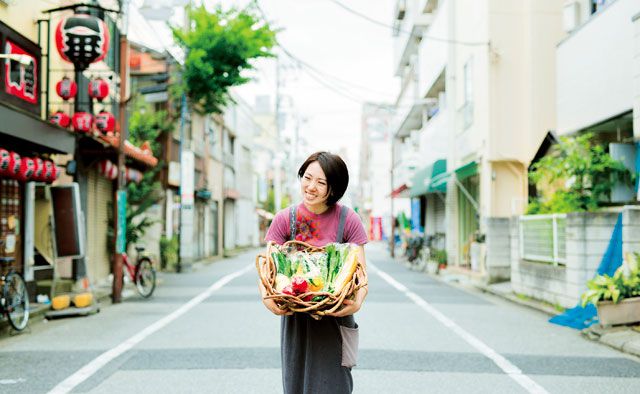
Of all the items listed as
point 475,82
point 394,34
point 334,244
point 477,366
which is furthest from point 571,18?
point 394,34

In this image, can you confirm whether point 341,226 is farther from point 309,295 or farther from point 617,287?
point 617,287

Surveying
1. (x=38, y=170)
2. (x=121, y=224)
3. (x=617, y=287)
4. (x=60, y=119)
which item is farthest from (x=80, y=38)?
(x=617, y=287)

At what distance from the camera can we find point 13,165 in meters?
10.7

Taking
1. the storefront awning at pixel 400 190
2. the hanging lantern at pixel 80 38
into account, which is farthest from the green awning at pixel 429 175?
the hanging lantern at pixel 80 38

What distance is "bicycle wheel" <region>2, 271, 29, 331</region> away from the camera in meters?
9.49

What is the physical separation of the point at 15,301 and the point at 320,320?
7615 millimetres

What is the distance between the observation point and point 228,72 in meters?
22.8

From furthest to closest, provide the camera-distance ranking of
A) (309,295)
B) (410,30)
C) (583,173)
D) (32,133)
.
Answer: (410,30)
(583,173)
(32,133)
(309,295)

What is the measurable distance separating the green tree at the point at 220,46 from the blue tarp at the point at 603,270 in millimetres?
14255

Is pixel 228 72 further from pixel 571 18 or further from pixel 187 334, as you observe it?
pixel 187 334

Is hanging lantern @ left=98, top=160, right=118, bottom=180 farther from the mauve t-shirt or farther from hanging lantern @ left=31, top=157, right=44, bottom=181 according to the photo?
the mauve t-shirt

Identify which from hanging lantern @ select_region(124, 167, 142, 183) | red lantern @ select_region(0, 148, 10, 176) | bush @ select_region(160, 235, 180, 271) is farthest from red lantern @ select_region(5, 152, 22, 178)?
bush @ select_region(160, 235, 180, 271)

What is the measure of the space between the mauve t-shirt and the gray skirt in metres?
0.42

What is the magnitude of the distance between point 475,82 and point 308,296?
60.9 ft
